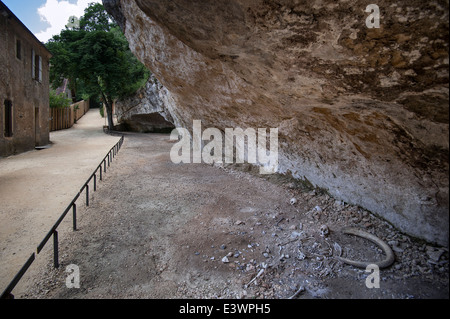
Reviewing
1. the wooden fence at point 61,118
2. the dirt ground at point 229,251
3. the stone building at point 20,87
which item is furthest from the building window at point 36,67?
the dirt ground at point 229,251

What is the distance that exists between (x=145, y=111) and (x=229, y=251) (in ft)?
65.4

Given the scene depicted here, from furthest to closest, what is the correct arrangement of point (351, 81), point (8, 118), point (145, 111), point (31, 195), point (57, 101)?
1. point (57, 101)
2. point (145, 111)
3. point (8, 118)
4. point (31, 195)
5. point (351, 81)

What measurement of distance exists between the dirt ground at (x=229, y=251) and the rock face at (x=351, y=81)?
0.65 metres

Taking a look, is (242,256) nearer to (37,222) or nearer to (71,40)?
(37,222)

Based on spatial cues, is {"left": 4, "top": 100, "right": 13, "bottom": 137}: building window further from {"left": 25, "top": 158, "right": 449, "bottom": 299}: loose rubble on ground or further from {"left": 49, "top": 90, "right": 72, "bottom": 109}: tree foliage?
{"left": 49, "top": 90, "right": 72, "bottom": 109}: tree foliage

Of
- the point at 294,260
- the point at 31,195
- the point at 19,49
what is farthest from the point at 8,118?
the point at 294,260

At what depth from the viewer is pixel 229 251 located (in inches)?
159

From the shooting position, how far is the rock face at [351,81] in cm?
263

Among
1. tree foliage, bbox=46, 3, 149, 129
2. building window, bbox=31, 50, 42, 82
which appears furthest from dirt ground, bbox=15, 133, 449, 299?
tree foliage, bbox=46, 3, 149, 129

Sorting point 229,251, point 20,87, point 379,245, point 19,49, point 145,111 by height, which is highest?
point 19,49

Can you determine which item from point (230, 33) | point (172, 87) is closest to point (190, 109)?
point (172, 87)

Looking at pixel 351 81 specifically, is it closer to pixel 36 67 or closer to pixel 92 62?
pixel 36 67

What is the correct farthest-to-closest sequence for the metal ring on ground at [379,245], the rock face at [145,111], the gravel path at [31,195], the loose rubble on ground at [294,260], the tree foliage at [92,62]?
1. the rock face at [145,111]
2. the tree foliage at [92,62]
3. the gravel path at [31,195]
4. the metal ring on ground at [379,245]
5. the loose rubble on ground at [294,260]

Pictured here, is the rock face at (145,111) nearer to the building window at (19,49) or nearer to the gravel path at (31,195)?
the building window at (19,49)
